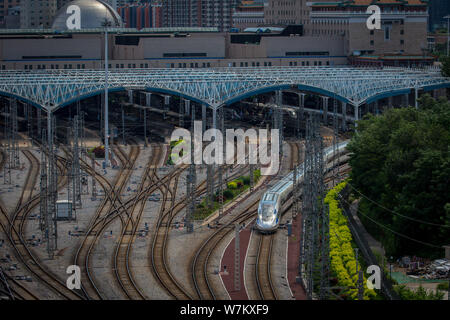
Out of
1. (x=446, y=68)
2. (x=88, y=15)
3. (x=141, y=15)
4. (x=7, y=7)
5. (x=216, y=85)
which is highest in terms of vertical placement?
(x=7, y=7)

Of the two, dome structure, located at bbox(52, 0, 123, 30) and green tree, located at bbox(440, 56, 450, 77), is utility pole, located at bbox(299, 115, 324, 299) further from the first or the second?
dome structure, located at bbox(52, 0, 123, 30)

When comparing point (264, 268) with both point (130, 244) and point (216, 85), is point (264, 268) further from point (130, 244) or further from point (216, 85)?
point (216, 85)

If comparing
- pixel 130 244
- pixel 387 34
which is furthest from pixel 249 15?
pixel 130 244

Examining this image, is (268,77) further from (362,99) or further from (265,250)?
(265,250)

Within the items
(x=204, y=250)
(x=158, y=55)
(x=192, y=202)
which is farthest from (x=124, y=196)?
(x=158, y=55)

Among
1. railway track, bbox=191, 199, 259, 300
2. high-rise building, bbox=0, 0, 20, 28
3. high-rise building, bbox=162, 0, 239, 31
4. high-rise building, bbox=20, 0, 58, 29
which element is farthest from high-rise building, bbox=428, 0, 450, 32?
railway track, bbox=191, 199, 259, 300
